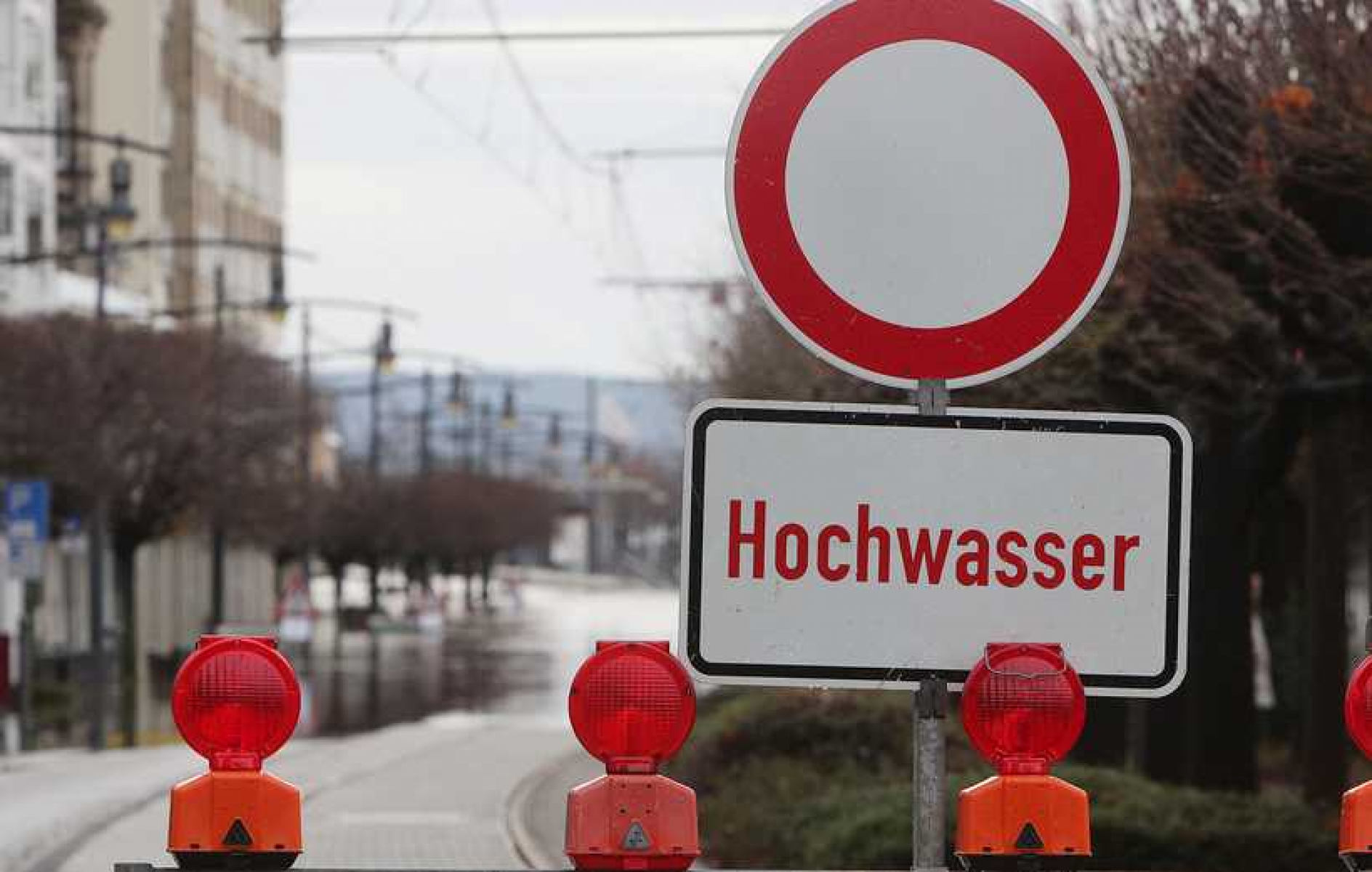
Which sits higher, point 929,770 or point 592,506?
point 929,770

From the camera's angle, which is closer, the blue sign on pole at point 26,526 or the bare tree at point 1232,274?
the bare tree at point 1232,274

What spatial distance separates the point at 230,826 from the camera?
3980 millimetres

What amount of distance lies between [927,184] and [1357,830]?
1.07 m

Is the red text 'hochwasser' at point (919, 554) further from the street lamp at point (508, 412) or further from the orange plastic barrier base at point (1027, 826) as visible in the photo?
the street lamp at point (508, 412)

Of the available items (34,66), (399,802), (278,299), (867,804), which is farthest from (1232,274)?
(34,66)

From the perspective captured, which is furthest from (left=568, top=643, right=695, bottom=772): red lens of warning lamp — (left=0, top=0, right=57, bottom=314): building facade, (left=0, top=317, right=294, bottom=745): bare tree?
(left=0, top=0, right=57, bottom=314): building facade

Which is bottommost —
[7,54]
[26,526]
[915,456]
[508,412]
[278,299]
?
[26,526]

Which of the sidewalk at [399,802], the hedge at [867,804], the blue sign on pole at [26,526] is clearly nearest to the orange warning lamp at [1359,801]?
the sidewalk at [399,802]

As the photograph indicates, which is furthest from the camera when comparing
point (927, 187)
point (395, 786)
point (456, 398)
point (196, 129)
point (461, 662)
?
point (196, 129)

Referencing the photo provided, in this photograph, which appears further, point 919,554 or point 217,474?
point 217,474

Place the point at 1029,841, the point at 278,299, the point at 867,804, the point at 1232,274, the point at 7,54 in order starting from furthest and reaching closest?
the point at 7,54 < the point at 278,299 < the point at 867,804 < the point at 1232,274 < the point at 1029,841

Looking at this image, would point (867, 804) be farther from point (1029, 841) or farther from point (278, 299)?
point (278, 299)

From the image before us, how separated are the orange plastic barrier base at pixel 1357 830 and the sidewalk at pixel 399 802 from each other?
18.5 feet

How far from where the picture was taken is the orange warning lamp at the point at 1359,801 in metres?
4.05
